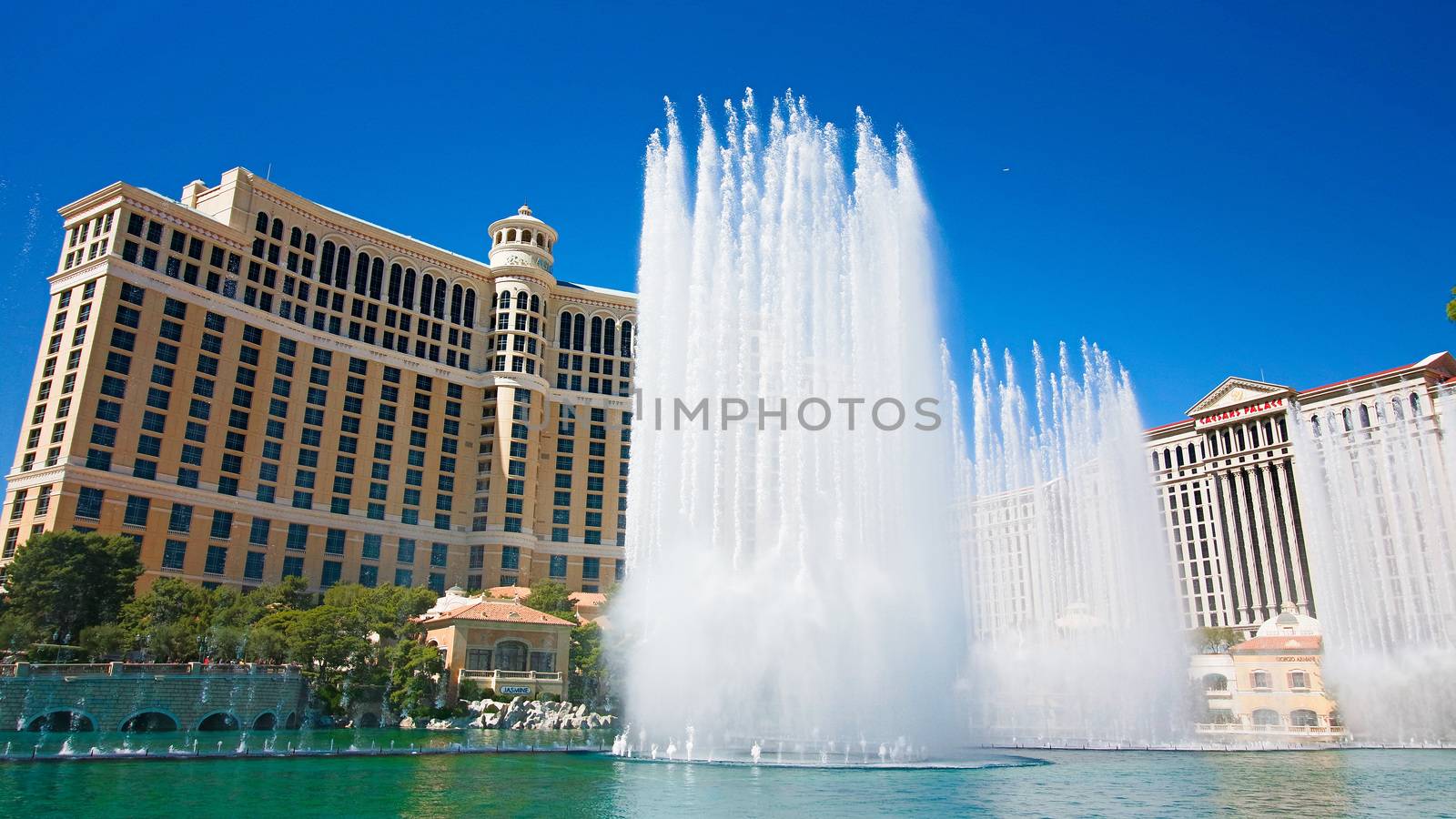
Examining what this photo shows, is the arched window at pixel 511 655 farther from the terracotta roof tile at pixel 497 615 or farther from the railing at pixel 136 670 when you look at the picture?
the railing at pixel 136 670

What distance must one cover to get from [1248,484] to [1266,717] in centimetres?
5704

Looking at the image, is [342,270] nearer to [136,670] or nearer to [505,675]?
[505,675]

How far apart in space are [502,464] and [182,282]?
3080 cm


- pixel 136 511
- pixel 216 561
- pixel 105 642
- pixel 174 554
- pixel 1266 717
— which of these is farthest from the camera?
pixel 216 561

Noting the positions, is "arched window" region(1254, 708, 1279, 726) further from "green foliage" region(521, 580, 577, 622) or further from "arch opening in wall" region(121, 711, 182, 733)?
"arch opening in wall" region(121, 711, 182, 733)

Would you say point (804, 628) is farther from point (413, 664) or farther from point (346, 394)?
point (346, 394)

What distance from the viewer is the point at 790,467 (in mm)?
31172

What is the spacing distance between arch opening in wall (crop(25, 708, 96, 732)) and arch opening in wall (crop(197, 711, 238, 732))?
4.67 m

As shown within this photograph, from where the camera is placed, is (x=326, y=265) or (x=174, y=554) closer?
(x=174, y=554)

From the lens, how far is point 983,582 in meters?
74.1

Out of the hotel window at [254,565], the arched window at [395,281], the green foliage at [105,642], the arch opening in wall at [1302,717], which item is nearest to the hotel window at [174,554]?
the hotel window at [254,565]

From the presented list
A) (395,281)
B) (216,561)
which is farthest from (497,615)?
(395,281)

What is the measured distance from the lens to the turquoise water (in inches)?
781

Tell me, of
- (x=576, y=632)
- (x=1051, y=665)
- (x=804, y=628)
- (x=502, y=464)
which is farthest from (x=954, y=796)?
(x=502, y=464)
